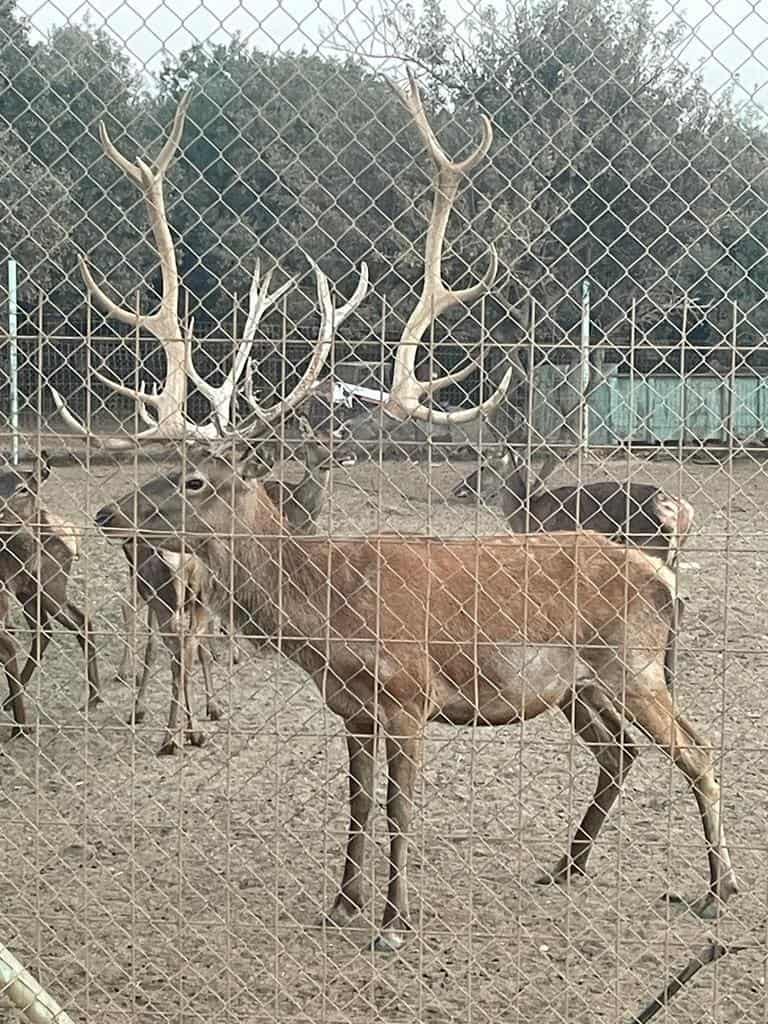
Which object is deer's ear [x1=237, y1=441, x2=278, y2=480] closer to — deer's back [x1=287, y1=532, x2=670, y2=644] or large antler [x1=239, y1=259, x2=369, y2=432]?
large antler [x1=239, y1=259, x2=369, y2=432]

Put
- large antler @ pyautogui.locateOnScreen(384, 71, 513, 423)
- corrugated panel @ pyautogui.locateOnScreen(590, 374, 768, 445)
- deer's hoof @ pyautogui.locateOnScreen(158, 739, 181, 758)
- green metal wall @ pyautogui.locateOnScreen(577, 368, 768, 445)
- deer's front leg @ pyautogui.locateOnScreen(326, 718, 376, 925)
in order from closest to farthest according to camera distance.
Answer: green metal wall @ pyautogui.locateOnScreen(577, 368, 768, 445), corrugated panel @ pyautogui.locateOnScreen(590, 374, 768, 445), large antler @ pyautogui.locateOnScreen(384, 71, 513, 423), deer's front leg @ pyautogui.locateOnScreen(326, 718, 376, 925), deer's hoof @ pyautogui.locateOnScreen(158, 739, 181, 758)

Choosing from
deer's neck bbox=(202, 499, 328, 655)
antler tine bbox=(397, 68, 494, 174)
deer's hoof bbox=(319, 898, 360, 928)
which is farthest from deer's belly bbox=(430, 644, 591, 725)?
antler tine bbox=(397, 68, 494, 174)

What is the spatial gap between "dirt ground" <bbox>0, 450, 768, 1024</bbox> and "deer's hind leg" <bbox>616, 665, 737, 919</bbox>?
0.43ft

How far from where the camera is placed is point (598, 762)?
5.25m

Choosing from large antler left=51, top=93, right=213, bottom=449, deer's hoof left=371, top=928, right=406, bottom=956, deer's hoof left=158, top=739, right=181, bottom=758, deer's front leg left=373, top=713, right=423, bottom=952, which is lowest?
deer's hoof left=158, top=739, right=181, bottom=758

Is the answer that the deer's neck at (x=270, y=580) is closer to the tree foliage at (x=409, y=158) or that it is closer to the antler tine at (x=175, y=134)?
the tree foliage at (x=409, y=158)

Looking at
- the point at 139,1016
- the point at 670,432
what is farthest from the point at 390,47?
the point at 670,432

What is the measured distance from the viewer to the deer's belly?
4.85 metres

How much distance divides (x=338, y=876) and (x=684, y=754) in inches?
53.9

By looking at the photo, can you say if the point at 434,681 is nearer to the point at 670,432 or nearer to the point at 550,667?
the point at 550,667

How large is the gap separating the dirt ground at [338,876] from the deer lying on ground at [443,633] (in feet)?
0.57

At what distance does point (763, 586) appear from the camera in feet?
36.1

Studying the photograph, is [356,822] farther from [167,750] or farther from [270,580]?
[167,750]

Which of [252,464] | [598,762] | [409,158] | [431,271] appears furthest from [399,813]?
[409,158]
